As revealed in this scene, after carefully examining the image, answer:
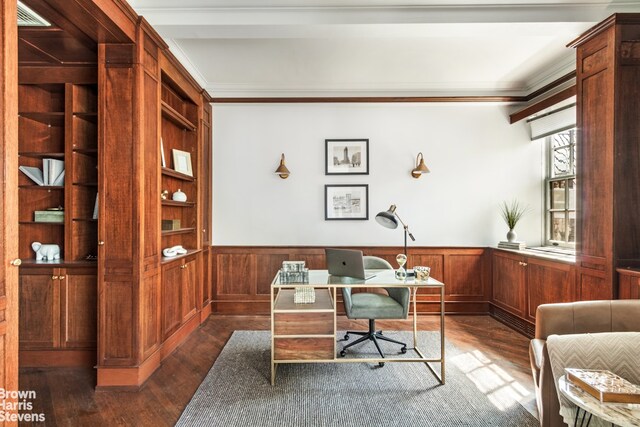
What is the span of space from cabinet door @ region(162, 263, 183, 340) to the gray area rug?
0.63 m

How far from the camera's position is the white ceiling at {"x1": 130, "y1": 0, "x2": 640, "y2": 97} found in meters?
2.55

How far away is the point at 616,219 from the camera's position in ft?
7.93

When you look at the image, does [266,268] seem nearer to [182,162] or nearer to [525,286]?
[182,162]

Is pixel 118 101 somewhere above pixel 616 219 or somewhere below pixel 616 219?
above

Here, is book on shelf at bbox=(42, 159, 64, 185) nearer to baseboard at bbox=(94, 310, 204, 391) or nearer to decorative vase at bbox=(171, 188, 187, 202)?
decorative vase at bbox=(171, 188, 187, 202)

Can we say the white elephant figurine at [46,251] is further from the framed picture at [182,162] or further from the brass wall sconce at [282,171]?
the brass wall sconce at [282,171]

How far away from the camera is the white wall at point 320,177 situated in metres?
Result: 4.29

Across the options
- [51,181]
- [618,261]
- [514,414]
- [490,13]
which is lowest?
[514,414]

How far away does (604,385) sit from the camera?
1.31m

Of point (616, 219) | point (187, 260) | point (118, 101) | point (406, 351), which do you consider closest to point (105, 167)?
point (118, 101)

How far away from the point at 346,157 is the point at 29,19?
3195 millimetres

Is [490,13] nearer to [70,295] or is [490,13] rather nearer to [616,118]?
[616,118]

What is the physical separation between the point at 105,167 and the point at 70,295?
3.77 ft

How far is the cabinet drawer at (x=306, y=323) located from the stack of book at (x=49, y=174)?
227cm
